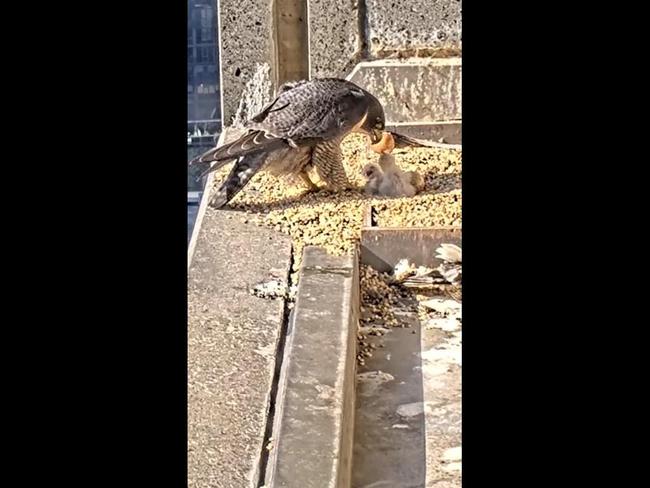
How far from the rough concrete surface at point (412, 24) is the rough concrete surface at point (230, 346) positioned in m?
1.52

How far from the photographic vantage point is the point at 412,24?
15.5ft

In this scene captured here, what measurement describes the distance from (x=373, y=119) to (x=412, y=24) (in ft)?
3.23

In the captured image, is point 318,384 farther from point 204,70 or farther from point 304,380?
point 204,70

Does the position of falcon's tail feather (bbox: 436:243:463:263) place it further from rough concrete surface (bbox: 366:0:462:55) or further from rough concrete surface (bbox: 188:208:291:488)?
rough concrete surface (bbox: 366:0:462:55)

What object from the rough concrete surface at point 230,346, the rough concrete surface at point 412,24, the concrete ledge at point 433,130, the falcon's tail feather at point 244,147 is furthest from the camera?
the rough concrete surface at point 412,24

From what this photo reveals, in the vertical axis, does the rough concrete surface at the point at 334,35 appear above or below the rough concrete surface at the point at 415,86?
above

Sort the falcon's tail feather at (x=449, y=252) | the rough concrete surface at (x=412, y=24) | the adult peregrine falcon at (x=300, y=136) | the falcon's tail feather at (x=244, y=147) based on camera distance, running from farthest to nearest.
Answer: the rough concrete surface at (x=412, y=24)
the adult peregrine falcon at (x=300, y=136)
the falcon's tail feather at (x=244, y=147)
the falcon's tail feather at (x=449, y=252)

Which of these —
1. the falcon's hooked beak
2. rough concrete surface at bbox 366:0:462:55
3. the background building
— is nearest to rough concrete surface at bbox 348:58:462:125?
rough concrete surface at bbox 366:0:462:55

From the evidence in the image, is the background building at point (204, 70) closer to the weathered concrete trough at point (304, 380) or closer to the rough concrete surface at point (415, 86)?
the rough concrete surface at point (415, 86)

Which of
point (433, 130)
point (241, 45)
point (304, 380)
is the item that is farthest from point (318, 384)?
point (241, 45)

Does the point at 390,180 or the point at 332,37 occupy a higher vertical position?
the point at 332,37

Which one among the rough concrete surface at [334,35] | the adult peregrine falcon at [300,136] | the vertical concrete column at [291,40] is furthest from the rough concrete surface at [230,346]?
the vertical concrete column at [291,40]

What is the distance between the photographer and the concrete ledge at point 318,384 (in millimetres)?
1914
